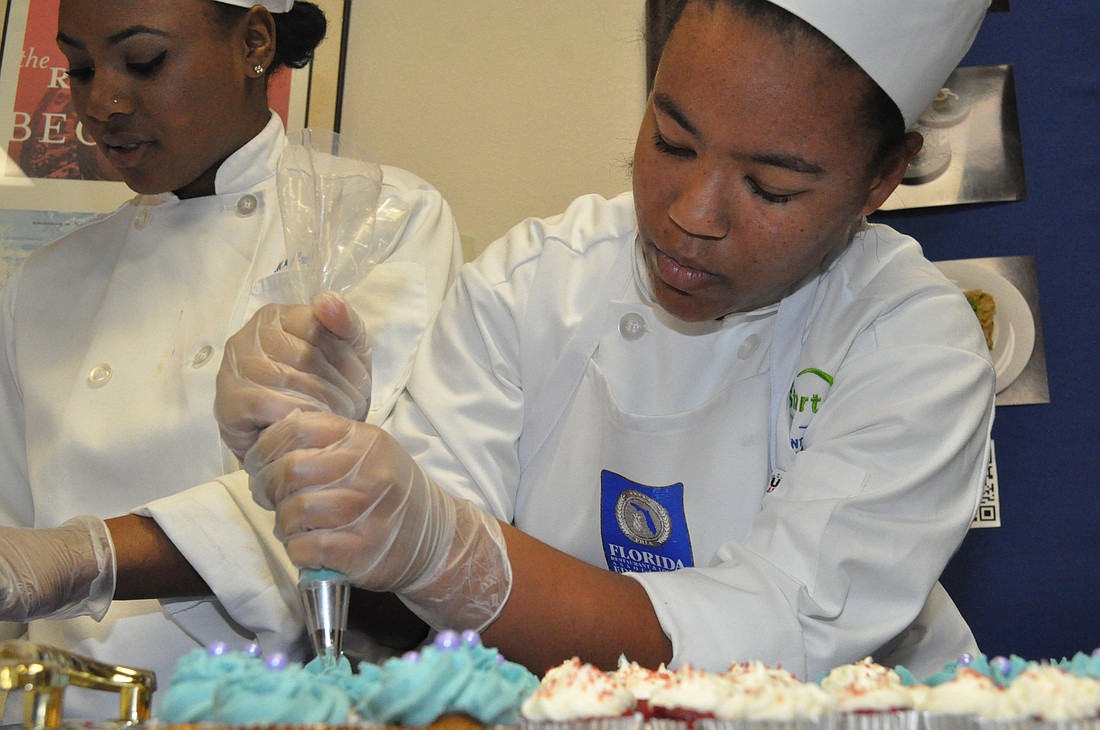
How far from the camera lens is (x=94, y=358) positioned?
5.73 ft

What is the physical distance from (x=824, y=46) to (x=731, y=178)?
186 millimetres

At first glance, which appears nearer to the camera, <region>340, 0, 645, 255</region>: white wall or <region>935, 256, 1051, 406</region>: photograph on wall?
<region>935, 256, 1051, 406</region>: photograph on wall

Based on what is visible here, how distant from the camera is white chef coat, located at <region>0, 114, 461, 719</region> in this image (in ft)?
4.64

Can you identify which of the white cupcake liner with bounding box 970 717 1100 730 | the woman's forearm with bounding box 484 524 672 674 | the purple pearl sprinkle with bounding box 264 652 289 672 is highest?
the white cupcake liner with bounding box 970 717 1100 730

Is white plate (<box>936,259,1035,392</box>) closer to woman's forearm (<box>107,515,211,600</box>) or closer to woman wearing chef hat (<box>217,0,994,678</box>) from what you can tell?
woman wearing chef hat (<box>217,0,994,678</box>)

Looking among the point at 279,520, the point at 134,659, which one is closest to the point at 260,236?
the point at 134,659

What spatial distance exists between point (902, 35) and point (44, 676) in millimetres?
1137

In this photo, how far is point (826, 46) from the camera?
4.12ft

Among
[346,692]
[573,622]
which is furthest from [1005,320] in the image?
[346,692]

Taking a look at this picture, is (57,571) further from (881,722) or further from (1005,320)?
(1005,320)

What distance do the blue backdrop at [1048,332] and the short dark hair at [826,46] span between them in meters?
0.99

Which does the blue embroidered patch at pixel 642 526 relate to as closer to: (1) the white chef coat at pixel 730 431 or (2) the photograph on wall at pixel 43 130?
(1) the white chef coat at pixel 730 431

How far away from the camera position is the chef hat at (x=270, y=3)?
177 cm

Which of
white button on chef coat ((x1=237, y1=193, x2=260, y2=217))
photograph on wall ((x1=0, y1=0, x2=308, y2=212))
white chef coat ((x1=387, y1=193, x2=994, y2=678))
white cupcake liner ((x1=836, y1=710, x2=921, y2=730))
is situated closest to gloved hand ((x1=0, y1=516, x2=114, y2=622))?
white chef coat ((x1=387, y1=193, x2=994, y2=678))
